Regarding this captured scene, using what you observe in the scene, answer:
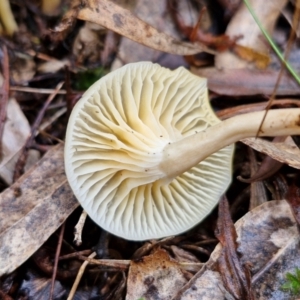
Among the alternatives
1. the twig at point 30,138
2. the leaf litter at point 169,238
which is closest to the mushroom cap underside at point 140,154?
the leaf litter at point 169,238

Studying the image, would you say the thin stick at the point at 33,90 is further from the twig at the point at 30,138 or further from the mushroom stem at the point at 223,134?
the mushroom stem at the point at 223,134

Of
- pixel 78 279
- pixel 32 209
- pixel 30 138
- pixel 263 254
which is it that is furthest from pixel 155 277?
pixel 30 138

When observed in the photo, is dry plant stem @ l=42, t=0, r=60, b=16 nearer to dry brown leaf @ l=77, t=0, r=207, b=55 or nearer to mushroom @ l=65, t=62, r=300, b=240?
dry brown leaf @ l=77, t=0, r=207, b=55

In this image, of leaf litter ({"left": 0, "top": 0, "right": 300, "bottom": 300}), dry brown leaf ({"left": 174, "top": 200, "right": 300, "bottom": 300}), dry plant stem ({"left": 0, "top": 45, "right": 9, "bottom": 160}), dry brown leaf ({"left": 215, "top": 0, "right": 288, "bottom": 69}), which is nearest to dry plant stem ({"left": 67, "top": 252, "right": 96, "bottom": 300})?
leaf litter ({"left": 0, "top": 0, "right": 300, "bottom": 300})

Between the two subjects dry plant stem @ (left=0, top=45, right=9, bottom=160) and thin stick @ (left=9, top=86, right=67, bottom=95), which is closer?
→ dry plant stem @ (left=0, top=45, right=9, bottom=160)

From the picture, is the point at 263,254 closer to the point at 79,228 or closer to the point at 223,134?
the point at 223,134

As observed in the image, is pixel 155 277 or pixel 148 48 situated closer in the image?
pixel 155 277
